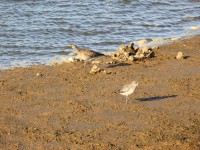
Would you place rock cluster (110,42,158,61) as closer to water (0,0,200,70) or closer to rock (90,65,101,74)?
rock (90,65,101,74)

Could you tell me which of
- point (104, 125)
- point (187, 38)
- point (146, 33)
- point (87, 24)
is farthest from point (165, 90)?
point (87, 24)

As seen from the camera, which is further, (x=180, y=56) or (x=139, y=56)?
(x=180, y=56)

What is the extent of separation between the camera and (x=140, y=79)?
1265cm

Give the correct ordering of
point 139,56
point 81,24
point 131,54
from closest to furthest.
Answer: point 139,56, point 131,54, point 81,24

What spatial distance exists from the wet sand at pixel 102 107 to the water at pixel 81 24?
2.89m

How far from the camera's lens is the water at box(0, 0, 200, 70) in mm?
17016

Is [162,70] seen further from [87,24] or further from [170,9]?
[170,9]

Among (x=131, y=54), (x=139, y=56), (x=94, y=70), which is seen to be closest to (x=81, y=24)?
(x=131, y=54)

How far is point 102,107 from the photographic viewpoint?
35.5 feet

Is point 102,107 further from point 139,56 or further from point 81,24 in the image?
point 81,24

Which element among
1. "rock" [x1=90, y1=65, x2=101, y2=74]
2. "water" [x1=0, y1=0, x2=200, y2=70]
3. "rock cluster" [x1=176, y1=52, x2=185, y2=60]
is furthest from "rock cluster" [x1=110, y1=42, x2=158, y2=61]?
"water" [x1=0, y1=0, x2=200, y2=70]

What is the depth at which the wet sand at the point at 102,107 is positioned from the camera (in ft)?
30.5

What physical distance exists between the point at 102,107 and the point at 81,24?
10.1 metres

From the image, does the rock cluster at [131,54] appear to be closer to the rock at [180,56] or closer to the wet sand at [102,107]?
the wet sand at [102,107]
